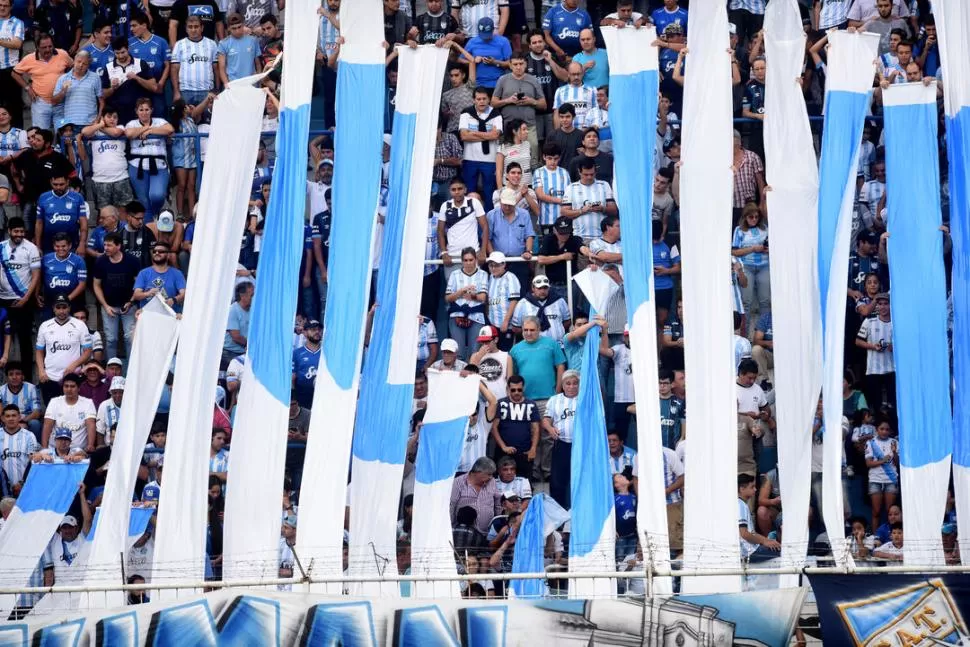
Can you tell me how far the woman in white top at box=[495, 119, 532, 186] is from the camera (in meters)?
19.5

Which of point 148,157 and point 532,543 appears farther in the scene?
point 148,157

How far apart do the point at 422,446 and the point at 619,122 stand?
144 inches

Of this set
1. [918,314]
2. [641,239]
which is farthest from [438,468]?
[918,314]

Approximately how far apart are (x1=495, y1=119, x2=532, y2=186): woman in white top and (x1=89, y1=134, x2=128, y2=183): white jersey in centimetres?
420

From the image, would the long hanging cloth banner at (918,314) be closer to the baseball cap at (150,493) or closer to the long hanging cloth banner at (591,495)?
the long hanging cloth banner at (591,495)

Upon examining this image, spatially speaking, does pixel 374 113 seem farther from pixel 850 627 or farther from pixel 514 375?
pixel 850 627

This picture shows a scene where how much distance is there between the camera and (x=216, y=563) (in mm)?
16562

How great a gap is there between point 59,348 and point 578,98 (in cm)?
618

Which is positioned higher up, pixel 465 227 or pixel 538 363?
pixel 465 227

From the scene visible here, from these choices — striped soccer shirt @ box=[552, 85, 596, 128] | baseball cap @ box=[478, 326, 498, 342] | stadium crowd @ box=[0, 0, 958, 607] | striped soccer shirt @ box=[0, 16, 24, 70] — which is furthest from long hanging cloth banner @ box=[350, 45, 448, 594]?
striped soccer shirt @ box=[0, 16, 24, 70]

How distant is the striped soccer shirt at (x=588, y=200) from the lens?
18750 millimetres

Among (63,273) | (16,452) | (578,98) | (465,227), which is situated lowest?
(16,452)

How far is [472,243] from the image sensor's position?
19.0m

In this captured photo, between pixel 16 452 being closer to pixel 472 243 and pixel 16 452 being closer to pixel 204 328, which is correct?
pixel 204 328
